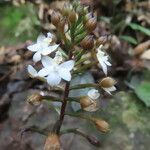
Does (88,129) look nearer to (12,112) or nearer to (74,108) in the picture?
(74,108)

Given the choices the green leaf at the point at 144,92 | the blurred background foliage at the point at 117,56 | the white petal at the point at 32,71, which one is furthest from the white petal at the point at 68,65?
the green leaf at the point at 144,92

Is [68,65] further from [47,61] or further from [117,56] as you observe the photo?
[117,56]

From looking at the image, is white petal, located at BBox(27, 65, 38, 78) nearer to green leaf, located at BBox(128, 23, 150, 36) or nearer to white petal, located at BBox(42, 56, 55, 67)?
white petal, located at BBox(42, 56, 55, 67)

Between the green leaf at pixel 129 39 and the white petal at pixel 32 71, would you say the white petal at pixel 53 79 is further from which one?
the green leaf at pixel 129 39

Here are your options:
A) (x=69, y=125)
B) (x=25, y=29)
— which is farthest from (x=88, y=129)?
(x=25, y=29)

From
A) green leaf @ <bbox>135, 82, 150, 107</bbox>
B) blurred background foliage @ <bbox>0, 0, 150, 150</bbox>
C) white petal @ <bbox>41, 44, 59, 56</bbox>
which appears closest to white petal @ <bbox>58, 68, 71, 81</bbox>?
white petal @ <bbox>41, 44, 59, 56</bbox>

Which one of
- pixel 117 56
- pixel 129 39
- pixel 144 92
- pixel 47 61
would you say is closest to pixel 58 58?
pixel 47 61

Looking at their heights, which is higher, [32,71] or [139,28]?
[32,71]
